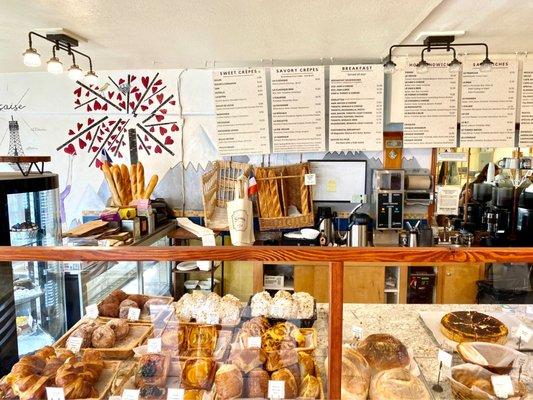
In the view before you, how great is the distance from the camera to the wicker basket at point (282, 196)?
12.4ft

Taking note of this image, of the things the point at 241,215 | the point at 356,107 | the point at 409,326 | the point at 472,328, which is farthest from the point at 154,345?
the point at 356,107

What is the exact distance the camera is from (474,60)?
3.43 m

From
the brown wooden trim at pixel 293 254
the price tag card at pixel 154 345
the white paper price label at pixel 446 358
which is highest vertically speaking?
the brown wooden trim at pixel 293 254

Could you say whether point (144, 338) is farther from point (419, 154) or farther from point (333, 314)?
point (419, 154)

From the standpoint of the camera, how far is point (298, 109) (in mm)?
3582

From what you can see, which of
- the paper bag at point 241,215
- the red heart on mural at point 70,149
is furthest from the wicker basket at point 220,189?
the red heart on mural at point 70,149

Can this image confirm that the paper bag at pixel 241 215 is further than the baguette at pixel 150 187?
No

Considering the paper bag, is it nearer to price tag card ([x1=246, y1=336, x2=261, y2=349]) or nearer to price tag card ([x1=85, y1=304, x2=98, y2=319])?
price tag card ([x1=85, y1=304, x2=98, y2=319])

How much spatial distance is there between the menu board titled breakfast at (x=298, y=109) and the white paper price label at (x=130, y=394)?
2.64 m

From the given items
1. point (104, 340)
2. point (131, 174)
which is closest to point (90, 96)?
point (131, 174)

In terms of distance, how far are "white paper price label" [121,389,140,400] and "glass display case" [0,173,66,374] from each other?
0.62 meters

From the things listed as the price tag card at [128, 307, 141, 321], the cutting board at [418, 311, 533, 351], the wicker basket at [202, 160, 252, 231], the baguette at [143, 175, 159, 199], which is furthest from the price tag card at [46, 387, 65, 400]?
the baguette at [143, 175, 159, 199]

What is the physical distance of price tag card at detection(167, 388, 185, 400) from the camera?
51.8 inches

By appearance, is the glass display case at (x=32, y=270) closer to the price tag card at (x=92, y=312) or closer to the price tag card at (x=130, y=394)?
the price tag card at (x=92, y=312)
